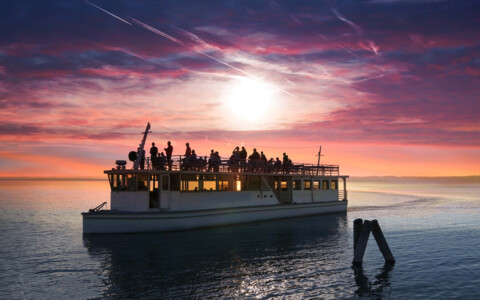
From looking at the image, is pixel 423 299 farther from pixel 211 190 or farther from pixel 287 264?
pixel 211 190

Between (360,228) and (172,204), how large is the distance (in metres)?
15.1

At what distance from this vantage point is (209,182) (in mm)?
32844

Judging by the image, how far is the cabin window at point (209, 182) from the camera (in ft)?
106

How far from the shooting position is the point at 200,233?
97.0 feet

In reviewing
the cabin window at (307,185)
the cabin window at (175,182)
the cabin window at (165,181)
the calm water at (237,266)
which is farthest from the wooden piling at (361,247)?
the cabin window at (307,185)

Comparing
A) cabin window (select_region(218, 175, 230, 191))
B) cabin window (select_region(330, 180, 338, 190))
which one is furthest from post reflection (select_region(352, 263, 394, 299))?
cabin window (select_region(330, 180, 338, 190))

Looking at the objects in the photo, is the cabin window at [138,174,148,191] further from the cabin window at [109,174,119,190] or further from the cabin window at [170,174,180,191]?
the cabin window at [109,174,119,190]

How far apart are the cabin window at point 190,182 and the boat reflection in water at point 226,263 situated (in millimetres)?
3515

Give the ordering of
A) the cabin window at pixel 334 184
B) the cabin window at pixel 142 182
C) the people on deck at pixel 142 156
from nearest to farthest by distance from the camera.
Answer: the cabin window at pixel 142 182 → the people on deck at pixel 142 156 → the cabin window at pixel 334 184

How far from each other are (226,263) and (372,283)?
7555mm

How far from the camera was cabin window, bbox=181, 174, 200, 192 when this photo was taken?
30.9 meters

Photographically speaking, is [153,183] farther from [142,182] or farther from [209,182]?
A: [209,182]

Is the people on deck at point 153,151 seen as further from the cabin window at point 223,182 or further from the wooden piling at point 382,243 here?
the wooden piling at point 382,243

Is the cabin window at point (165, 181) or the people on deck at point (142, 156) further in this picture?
the people on deck at point (142, 156)
